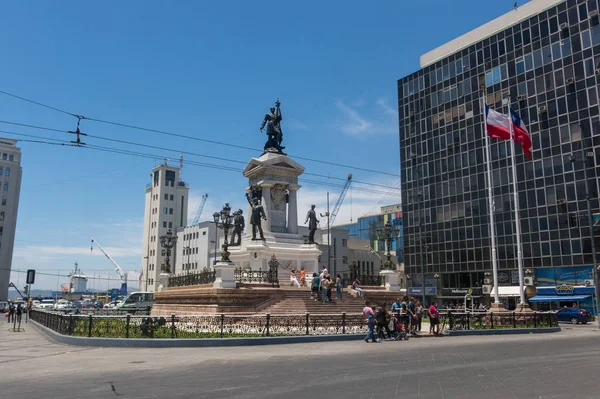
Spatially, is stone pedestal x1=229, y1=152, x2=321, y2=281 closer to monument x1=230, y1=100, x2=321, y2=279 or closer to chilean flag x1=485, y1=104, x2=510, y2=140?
monument x1=230, y1=100, x2=321, y2=279

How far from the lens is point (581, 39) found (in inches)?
2008

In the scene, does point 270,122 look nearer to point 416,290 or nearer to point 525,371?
point 525,371

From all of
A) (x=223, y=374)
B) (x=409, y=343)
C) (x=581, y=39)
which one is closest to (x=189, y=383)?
(x=223, y=374)

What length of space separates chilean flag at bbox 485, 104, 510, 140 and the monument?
12.9 meters

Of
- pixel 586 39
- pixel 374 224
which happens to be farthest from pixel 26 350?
pixel 374 224

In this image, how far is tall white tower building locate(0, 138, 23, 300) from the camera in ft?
323

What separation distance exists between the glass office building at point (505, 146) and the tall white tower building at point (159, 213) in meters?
65.4

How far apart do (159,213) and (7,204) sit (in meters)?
30.6

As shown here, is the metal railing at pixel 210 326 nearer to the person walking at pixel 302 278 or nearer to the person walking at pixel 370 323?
the person walking at pixel 370 323

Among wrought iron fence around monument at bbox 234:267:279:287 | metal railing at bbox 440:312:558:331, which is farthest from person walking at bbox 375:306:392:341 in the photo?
wrought iron fence around monument at bbox 234:267:279:287

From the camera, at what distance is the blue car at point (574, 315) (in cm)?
4084

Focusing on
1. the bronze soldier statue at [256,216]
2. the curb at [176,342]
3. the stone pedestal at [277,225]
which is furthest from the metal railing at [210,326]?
the bronze soldier statue at [256,216]

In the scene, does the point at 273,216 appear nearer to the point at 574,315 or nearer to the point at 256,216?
the point at 256,216

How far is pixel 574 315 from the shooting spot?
136 ft
